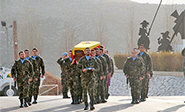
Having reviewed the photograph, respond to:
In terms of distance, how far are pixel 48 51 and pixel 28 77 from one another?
70208 mm

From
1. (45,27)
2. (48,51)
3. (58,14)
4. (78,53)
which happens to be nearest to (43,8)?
(58,14)

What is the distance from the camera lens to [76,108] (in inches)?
387

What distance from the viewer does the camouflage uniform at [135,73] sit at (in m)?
10.9

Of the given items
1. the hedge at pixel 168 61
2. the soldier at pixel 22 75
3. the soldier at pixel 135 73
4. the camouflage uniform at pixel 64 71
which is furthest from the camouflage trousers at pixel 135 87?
the hedge at pixel 168 61

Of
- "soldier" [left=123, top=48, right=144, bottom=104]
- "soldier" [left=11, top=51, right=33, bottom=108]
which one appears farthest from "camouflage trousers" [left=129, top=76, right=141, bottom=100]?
"soldier" [left=11, top=51, right=33, bottom=108]

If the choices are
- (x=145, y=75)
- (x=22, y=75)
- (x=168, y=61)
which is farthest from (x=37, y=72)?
(x=168, y=61)

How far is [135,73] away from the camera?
35.8 ft

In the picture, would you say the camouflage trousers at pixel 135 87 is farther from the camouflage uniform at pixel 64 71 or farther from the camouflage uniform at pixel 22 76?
the camouflage uniform at pixel 22 76

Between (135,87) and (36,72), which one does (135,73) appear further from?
(36,72)

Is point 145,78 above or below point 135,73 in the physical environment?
below

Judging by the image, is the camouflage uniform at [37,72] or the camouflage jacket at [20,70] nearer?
the camouflage jacket at [20,70]

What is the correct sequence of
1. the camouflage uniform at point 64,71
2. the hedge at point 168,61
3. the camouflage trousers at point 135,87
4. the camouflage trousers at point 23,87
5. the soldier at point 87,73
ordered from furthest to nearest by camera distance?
the hedge at point 168,61 < the camouflage uniform at point 64,71 < the camouflage trousers at point 135,87 < the camouflage trousers at point 23,87 < the soldier at point 87,73

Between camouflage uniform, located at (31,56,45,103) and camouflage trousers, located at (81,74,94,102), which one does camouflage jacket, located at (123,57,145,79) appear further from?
camouflage uniform, located at (31,56,45,103)

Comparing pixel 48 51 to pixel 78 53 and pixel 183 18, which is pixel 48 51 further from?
pixel 78 53
